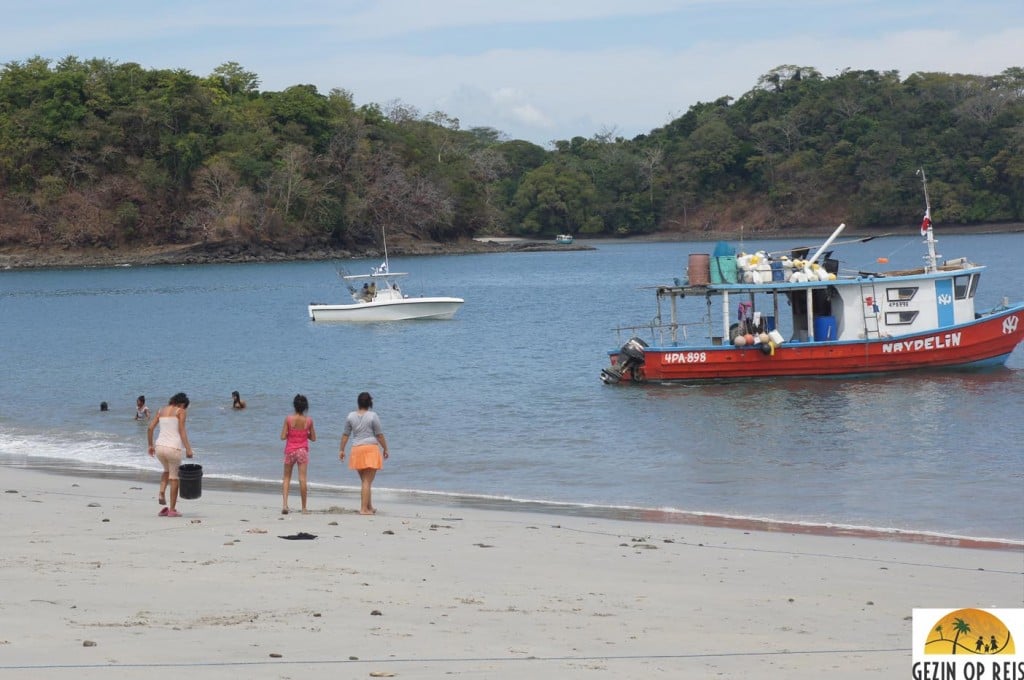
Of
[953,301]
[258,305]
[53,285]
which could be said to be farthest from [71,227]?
[953,301]

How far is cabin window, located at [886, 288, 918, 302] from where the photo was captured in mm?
30097

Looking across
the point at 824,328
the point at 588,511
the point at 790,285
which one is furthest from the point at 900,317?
the point at 588,511

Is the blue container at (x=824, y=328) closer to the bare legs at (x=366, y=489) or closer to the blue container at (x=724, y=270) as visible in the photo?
the blue container at (x=724, y=270)

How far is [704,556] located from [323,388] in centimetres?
2184

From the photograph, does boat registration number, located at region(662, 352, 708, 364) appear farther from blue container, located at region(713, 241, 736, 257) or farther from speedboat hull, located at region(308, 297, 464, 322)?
speedboat hull, located at region(308, 297, 464, 322)

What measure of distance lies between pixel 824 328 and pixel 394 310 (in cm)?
2568

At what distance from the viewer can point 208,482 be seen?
19781mm

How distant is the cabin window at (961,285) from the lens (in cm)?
3025

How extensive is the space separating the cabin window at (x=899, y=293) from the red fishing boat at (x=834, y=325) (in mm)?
25

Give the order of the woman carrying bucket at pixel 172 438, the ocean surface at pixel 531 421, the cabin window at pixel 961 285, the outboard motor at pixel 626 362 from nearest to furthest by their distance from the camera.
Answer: the woman carrying bucket at pixel 172 438 < the ocean surface at pixel 531 421 < the cabin window at pixel 961 285 < the outboard motor at pixel 626 362

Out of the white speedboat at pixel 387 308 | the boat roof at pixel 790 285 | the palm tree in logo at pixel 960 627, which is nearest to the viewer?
the palm tree in logo at pixel 960 627

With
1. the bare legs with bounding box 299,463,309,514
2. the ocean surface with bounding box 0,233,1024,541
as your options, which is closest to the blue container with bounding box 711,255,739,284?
the ocean surface with bounding box 0,233,1024,541

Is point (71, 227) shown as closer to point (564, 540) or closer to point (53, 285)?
point (53, 285)

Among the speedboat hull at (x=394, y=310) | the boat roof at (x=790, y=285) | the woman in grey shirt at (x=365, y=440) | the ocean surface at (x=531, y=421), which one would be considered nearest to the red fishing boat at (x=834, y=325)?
the boat roof at (x=790, y=285)
